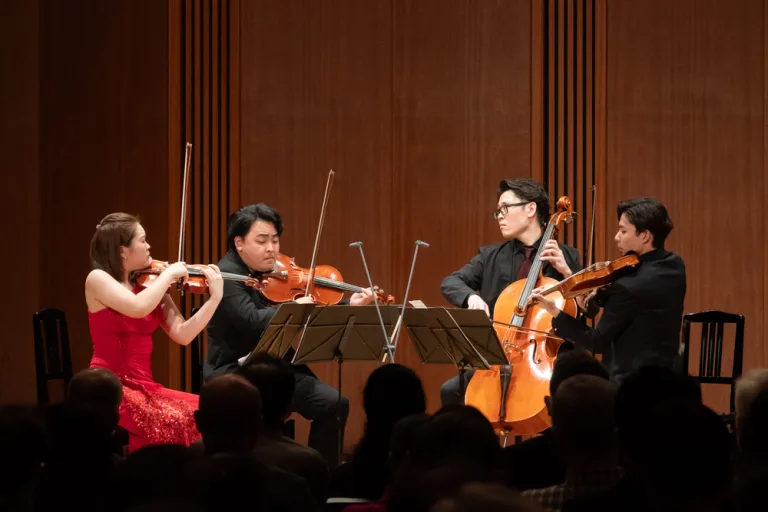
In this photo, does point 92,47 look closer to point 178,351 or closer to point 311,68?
point 311,68

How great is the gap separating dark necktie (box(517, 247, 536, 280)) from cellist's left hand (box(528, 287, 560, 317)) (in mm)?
457

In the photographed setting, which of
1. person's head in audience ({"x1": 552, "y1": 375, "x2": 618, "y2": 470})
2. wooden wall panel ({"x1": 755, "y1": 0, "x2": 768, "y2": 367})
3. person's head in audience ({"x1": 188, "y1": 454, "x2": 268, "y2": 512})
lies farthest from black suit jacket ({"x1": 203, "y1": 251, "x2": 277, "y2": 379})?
wooden wall panel ({"x1": 755, "y1": 0, "x2": 768, "y2": 367})

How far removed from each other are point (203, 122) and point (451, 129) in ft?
4.95

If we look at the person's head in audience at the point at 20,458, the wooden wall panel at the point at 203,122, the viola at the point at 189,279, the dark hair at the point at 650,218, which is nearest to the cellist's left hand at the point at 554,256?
the dark hair at the point at 650,218

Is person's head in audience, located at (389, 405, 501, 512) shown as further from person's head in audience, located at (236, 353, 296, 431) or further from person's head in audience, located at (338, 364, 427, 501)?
person's head in audience, located at (236, 353, 296, 431)

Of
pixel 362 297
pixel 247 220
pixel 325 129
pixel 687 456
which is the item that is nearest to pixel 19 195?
pixel 325 129

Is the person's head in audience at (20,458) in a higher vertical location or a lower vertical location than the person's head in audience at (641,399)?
lower

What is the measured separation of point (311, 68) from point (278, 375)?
141 inches

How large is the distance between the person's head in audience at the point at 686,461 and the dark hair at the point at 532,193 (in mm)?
3347

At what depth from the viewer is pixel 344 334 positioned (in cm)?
415

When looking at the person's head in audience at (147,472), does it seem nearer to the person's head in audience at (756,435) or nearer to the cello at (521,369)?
the person's head in audience at (756,435)

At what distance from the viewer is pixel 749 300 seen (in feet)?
20.2

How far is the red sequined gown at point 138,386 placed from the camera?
13.4 feet

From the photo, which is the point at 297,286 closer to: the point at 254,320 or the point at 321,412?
the point at 254,320
